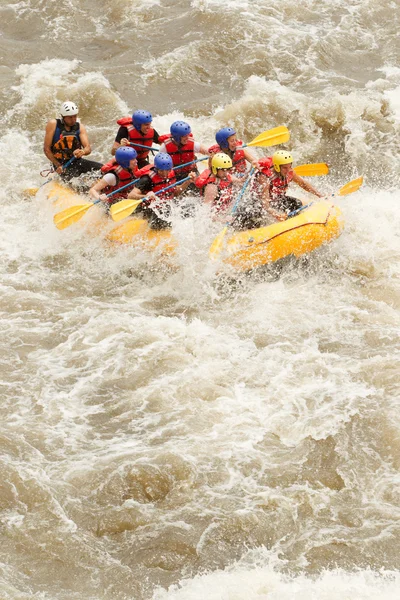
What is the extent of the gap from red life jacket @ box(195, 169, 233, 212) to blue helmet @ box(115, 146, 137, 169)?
0.79 meters

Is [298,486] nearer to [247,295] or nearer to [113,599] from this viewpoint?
[113,599]

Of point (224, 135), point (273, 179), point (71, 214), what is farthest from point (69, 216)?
point (273, 179)

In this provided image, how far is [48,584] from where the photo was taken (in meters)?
4.79

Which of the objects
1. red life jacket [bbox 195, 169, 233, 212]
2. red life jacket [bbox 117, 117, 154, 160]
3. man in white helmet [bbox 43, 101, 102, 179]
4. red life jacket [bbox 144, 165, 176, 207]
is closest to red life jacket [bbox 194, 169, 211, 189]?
red life jacket [bbox 195, 169, 233, 212]

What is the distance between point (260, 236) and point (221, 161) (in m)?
0.85

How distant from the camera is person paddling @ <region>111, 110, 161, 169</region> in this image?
905 cm

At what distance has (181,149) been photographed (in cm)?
884

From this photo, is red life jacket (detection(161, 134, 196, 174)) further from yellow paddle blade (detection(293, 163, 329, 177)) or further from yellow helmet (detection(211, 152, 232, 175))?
yellow paddle blade (detection(293, 163, 329, 177))

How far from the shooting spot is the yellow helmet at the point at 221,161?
798 cm

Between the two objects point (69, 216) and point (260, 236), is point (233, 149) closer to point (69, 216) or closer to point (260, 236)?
point (260, 236)

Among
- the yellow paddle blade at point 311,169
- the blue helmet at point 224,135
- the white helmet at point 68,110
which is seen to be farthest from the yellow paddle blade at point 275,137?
the white helmet at point 68,110

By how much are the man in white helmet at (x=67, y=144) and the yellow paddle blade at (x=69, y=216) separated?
84 cm

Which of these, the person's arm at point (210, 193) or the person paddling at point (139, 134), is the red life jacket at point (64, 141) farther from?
the person's arm at point (210, 193)

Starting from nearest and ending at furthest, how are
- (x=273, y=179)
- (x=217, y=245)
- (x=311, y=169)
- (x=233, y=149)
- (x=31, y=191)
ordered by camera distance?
(x=217, y=245), (x=273, y=179), (x=233, y=149), (x=311, y=169), (x=31, y=191)
